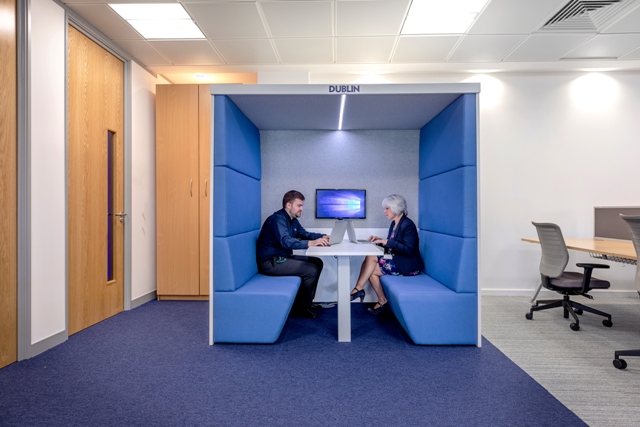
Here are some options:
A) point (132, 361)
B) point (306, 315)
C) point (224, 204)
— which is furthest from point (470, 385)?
point (132, 361)

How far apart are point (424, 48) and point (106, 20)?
123 inches

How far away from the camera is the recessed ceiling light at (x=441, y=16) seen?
117 inches

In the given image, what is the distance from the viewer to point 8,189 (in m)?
2.39

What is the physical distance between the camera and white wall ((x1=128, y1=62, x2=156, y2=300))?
3867 mm

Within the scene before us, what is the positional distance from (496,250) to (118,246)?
4.38m

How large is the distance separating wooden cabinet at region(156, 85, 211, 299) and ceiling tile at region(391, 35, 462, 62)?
230 centimetres

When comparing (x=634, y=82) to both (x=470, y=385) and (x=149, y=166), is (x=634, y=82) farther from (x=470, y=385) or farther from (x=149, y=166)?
(x=149, y=166)

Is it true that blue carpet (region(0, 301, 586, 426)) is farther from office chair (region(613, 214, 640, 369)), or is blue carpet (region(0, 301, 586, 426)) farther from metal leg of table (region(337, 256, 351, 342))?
office chair (region(613, 214, 640, 369))

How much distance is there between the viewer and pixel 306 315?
11.5 ft

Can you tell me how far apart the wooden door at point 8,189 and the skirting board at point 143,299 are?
1.41 meters

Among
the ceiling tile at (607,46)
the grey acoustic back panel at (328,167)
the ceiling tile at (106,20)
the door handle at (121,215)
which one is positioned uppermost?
the ceiling tile at (607,46)

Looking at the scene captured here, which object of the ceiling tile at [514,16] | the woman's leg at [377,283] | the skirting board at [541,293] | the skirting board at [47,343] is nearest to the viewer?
the skirting board at [47,343]

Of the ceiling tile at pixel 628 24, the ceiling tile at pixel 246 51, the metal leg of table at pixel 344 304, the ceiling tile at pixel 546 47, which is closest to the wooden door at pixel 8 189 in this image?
the ceiling tile at pixel 246 51

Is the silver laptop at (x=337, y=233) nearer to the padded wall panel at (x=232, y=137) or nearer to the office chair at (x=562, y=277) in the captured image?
the padded wall panel at (x=232, y=137)
